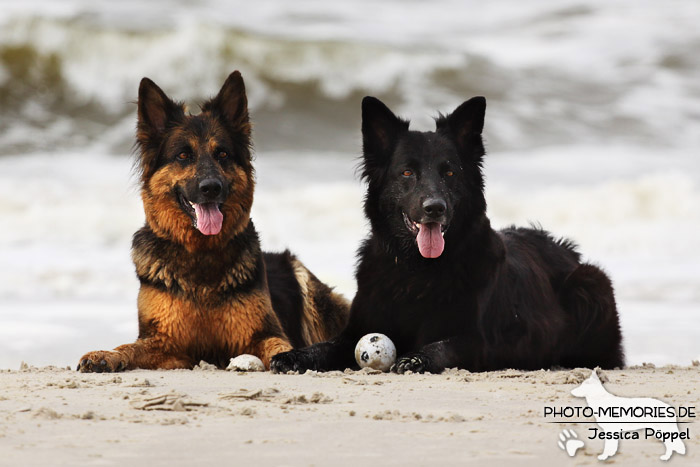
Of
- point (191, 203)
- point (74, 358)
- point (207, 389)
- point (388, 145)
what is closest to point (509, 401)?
point (207, 389)

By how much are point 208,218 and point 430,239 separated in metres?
1.59

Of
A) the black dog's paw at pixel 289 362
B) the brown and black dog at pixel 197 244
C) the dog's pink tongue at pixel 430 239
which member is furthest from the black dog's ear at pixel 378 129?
the black dog's paw at pixel 289 362

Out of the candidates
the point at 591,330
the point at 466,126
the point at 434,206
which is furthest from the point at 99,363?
the point at 591,330

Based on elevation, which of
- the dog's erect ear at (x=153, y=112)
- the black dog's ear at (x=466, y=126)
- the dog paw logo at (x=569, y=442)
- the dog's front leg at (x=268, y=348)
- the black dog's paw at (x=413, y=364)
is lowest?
the dog paw logo at (x=569, y=442)

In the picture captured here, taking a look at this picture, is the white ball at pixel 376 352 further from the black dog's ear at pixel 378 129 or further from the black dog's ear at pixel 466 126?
the black dog's ear at pixel 466 126

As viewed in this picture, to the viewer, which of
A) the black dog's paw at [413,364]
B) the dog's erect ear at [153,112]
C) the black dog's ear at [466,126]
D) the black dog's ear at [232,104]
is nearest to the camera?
the black dog's paw at [413,364]

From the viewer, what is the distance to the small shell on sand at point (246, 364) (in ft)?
20.4

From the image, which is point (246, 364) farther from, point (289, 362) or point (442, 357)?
point (442, 357)

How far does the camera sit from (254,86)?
2408 centimetres

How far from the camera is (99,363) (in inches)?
236

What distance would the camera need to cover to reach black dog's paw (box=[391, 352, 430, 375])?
5.84 meters

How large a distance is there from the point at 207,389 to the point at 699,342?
5780mm

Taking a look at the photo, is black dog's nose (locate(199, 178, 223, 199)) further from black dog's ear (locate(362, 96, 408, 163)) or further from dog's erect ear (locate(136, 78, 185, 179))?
black dog's ear (locate(362, 96, 408, 163))

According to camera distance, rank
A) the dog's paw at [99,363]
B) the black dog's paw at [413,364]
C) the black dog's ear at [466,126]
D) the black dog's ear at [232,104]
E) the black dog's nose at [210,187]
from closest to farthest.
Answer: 1. the black dog's paw at [413,364]
2. the dog's paw at [99,363]
3. the black dog's nose at [210,187]
4. the black dog's ear at [466,126]
5. the black dog's ear at [232,104]
